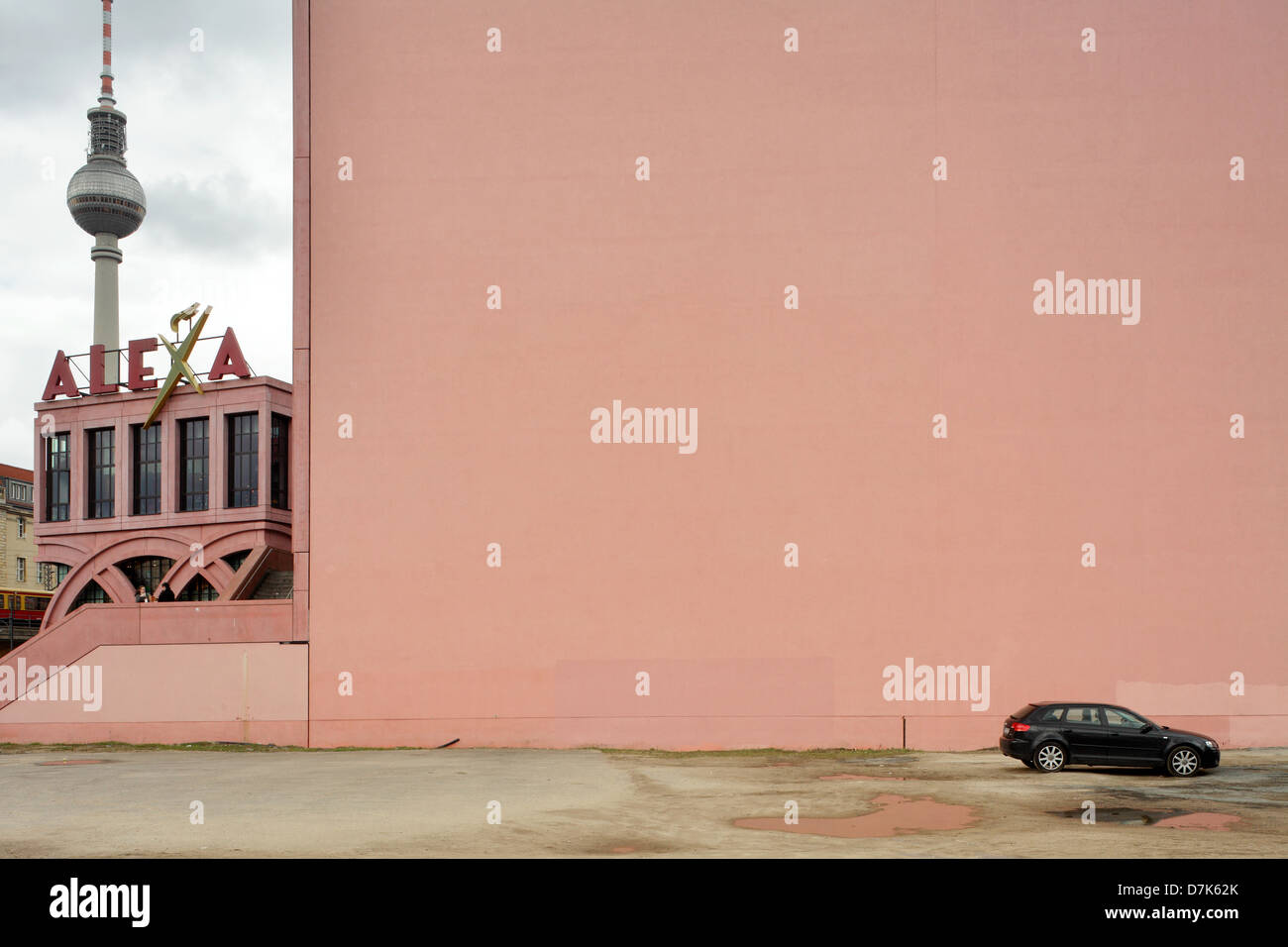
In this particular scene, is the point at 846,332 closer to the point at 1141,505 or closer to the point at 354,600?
the point at 1141,505

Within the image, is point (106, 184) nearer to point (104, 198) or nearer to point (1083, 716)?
point (104, 198)

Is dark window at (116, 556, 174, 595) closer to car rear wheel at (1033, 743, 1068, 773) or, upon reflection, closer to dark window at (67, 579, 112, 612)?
dark window at (67, 579, 112, 612)

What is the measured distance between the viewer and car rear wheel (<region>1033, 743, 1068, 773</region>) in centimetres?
1845

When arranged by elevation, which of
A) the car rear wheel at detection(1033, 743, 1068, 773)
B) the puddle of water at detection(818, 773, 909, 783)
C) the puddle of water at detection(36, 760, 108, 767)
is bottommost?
the puddle of water at detection(36, 760, 108, 767)

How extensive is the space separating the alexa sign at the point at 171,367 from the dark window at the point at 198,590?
6.89 metres

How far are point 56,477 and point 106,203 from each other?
57976 millimetres

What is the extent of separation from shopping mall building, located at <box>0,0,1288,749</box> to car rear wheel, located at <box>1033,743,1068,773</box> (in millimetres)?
5540

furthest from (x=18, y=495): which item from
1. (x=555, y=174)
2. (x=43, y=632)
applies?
(x=555, y=174)

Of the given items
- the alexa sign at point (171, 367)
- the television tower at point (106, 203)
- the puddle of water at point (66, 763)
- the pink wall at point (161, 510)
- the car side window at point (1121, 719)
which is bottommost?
the puddle of water at point (66, 763)

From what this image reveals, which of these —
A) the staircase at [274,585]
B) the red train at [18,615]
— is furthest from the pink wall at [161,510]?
the red train at [18,615]

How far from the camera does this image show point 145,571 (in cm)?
4541

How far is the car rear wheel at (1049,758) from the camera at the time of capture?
60.5 feet

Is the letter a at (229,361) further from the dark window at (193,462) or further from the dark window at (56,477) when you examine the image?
the dark window at (56,477)

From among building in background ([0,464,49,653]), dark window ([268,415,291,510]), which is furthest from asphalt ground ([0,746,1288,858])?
building in background ([0,464,49,653])
